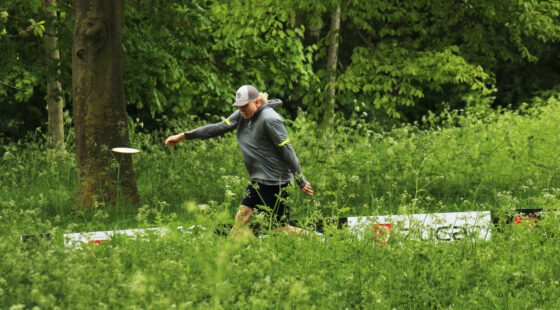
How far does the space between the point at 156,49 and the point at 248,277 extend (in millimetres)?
7805

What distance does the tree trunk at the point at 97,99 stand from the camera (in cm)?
818

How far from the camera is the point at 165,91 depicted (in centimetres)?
1479

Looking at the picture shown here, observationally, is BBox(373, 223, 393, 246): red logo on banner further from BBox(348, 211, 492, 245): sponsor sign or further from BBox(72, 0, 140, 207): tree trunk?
BBox(72, 0, 140, 207): tree trunk

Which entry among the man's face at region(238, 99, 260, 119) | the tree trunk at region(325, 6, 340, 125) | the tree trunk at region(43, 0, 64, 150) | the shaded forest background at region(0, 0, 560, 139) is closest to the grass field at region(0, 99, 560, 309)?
the man's face at region(238, 99, 260, 119)

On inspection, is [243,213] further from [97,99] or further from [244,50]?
[244,50]

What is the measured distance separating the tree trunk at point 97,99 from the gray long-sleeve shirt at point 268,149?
2.33 metres

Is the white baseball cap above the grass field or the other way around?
above

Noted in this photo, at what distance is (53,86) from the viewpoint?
11812 mm

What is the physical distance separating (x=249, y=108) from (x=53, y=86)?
6.71 metres

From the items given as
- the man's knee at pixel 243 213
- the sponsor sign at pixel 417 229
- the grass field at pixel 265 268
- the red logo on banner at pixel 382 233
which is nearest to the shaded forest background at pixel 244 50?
the grass field at pixel 265 268

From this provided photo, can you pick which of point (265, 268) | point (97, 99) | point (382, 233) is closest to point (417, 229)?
point (382, 233)

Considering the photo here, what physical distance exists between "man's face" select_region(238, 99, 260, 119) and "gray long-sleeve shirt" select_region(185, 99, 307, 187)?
0.15 feet

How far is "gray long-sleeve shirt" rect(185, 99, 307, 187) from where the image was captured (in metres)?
6.45

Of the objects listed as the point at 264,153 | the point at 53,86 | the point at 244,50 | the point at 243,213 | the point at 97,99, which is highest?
the point at 244,50
